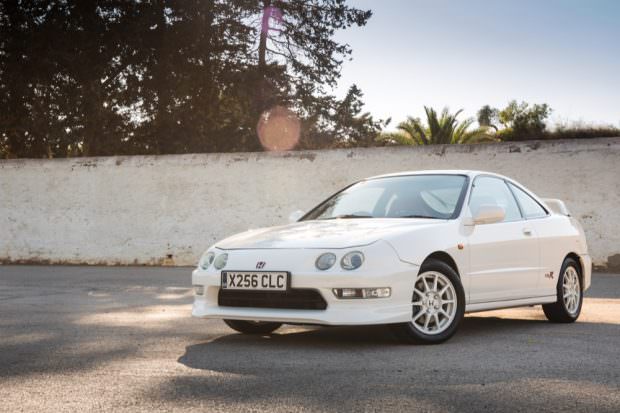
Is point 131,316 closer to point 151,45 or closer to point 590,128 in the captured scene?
point 151,45

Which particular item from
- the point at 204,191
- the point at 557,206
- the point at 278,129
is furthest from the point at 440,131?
the point at 557,206

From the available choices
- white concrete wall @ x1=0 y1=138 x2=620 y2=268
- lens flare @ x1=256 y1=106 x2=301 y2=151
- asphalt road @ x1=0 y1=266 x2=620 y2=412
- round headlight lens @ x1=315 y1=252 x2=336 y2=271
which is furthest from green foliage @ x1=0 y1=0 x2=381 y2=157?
round headlight lens @ x1=315 y1=252 x2=336 y2=271

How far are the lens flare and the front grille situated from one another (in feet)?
77.7

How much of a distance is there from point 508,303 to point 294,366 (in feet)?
8.64

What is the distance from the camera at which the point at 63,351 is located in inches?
234

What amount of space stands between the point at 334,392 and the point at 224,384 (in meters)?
0.64

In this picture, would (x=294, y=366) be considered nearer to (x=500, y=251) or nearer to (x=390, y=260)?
(x=390, y=260)

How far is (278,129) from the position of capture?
30.5m

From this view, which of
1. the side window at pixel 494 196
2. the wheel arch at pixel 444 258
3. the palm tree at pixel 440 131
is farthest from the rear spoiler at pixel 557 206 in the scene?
the palm tree at pixel 440 131

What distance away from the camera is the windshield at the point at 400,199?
6.97m

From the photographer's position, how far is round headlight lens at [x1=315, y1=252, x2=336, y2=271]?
5.94 meters

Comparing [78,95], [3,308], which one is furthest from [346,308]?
[78,95]

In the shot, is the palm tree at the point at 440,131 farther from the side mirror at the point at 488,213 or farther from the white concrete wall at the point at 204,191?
the side mirror at the point at 488,213

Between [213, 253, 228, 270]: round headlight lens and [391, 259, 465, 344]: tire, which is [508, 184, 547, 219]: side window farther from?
[213, 253, 228, 270]: round headlight lens
